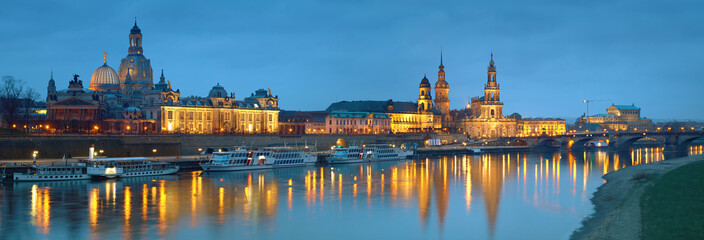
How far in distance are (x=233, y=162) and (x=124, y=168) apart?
48.7 ft

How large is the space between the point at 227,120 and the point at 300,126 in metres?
32.1

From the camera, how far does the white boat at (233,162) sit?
82.4m

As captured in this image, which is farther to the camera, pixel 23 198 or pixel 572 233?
pixel 23 198

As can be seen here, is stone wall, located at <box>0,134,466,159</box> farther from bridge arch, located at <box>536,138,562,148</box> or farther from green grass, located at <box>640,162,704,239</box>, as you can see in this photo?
green grass, located at <box>640,162,704,239</box>

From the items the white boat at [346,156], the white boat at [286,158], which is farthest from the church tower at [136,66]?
the white boat at [286,158]

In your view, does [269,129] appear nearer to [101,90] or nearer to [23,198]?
[101,90]

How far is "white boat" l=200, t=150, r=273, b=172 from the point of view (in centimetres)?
8238

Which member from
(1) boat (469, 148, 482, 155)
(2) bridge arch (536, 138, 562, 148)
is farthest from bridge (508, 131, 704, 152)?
(1) boat (469, 148, 482, 155)

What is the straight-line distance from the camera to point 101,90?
14738 cm

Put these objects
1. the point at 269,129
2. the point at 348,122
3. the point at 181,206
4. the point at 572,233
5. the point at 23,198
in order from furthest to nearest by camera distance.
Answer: the point at 348,122
the point at 269,129
the point at 23,198
the point at 181,206
the point at 572,233

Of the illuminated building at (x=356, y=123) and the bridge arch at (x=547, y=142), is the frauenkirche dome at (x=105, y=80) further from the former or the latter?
the bridge arch at (x=547, y=142)

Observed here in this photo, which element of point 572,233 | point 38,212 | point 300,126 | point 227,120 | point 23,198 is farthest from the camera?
point 300,126

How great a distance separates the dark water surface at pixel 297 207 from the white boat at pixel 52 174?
162 centimetres

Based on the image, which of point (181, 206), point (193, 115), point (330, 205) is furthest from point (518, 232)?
point (193, 115)
